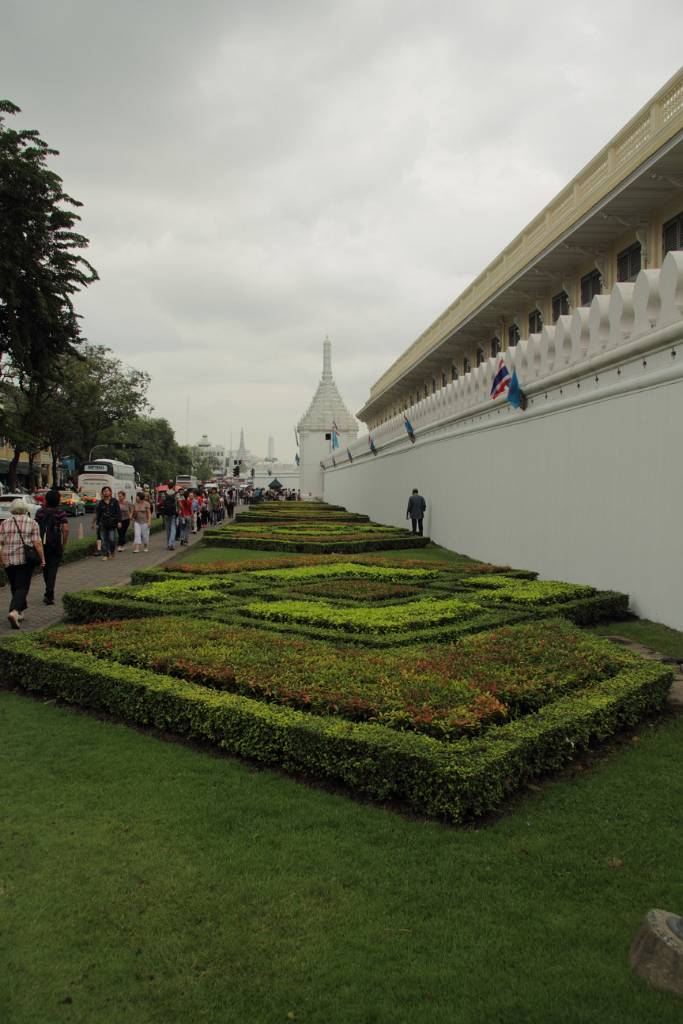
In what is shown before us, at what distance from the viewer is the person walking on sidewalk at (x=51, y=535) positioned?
408 inches

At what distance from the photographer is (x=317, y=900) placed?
9.43 ft

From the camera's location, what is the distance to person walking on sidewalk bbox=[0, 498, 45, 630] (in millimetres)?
8555

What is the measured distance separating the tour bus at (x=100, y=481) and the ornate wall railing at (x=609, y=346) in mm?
30367

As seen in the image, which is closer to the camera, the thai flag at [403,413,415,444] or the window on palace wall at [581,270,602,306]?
the window on palace wall at [581,270,602,306]

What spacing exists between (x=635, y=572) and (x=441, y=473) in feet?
33.6

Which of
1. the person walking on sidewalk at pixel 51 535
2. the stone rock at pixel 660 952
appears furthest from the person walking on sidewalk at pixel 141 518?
the stone rock at pixel 660 952

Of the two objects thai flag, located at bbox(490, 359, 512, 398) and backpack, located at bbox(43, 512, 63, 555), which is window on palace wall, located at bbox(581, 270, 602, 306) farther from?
backpack, located at bbox(43, 512, 63, 555)

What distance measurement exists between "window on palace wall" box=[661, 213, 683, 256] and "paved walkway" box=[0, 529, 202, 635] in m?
10.8

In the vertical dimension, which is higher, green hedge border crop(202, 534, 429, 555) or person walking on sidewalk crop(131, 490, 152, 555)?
person walking on sidewalk crop(131, 490, 152, 555)

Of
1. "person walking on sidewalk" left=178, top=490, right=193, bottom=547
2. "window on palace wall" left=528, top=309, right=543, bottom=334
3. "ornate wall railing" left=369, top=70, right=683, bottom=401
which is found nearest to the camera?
"ornate wall railing" left=369, top=70, right=683, bottom=401

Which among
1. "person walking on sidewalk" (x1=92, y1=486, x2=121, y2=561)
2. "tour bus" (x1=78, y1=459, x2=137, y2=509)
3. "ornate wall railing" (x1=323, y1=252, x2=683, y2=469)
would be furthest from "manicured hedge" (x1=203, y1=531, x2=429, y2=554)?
"tour bus" (x1=78, y1=459, x2=137, y2=509)

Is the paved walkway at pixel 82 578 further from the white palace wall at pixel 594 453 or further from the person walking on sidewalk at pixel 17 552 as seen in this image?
the white palace wall at pixel 594 453

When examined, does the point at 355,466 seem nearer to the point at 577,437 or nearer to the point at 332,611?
the point at 577,437

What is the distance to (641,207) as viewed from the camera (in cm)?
1475
